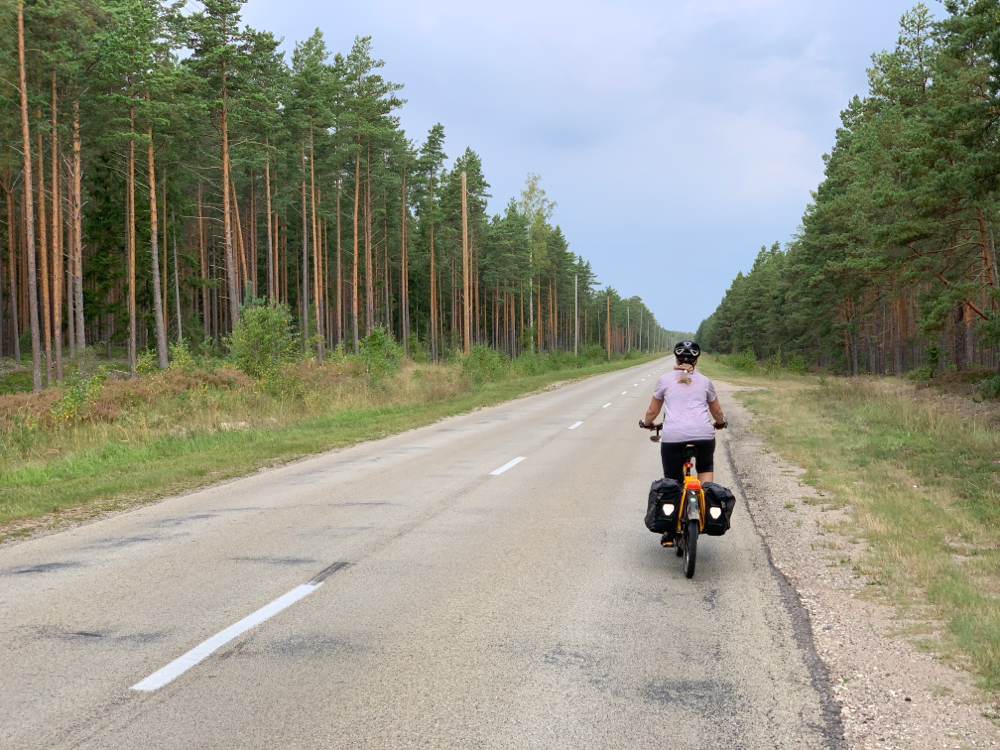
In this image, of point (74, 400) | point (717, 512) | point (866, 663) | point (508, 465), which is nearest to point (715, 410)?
point (717, 512)

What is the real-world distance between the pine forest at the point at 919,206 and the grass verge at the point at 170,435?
643 inches

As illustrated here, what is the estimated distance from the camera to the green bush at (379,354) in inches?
1111

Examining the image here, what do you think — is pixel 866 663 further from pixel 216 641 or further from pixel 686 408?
pixel 216 641

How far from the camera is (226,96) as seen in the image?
32.4 m

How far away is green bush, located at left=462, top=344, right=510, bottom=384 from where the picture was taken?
33.8m

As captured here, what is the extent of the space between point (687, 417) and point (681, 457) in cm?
37

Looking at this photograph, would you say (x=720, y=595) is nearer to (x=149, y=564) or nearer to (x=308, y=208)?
(x=149, y=564)

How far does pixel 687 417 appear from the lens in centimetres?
653

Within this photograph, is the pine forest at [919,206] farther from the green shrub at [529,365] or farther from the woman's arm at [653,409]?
the green shrub at [529,365]

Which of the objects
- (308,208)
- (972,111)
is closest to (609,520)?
(972,111)

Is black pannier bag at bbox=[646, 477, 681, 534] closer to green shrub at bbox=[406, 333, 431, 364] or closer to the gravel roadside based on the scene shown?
the gravel roadside

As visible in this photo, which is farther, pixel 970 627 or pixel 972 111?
pixel 972 111

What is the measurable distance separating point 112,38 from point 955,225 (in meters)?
34.3

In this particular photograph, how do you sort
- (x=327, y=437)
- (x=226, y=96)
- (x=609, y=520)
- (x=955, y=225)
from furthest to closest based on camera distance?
1. (x=226, y=96)
2. (x=955, y=225)
3. (x=327, y=437)
4. (x=609, y=520)
